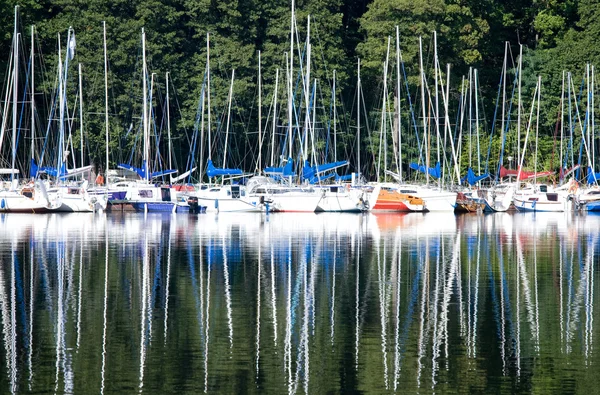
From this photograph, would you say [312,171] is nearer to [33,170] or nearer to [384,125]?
[384,125]

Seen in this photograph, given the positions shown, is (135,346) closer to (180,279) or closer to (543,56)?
(180,279)

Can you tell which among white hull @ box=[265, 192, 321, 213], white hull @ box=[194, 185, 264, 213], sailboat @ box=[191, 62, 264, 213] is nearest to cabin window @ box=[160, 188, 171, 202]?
sailboat @ box=[191, 62, 264, 213]

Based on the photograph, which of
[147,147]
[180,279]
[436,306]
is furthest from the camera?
[147,147]

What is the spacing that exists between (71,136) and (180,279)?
1946 inches

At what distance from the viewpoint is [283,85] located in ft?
277

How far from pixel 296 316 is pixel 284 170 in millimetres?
47038

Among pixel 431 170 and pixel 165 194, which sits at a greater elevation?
pixel 431 170

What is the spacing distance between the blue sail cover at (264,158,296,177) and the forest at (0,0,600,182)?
4.00m

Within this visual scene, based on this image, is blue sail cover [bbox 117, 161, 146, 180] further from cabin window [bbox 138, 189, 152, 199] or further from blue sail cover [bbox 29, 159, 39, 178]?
blue sail cover [bbox 29, 159, 39, 178]

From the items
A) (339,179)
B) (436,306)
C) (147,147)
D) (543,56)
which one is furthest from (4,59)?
(436,306)

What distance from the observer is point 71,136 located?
3145 inches

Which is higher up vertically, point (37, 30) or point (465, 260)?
point (37, 30)

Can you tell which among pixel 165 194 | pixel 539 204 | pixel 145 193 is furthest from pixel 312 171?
pixel 539 204

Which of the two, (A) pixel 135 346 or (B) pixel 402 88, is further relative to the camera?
(B) pixel 402 88
